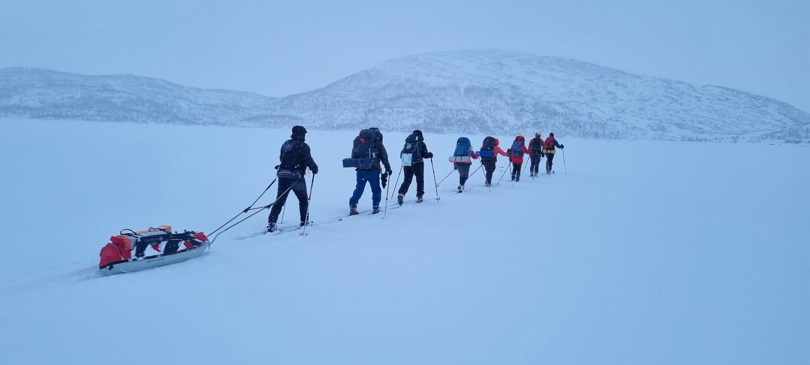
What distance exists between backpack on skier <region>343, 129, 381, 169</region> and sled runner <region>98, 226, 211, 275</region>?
10.3ft

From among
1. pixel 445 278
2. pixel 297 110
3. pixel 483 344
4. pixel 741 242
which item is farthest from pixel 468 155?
pixel 297 110

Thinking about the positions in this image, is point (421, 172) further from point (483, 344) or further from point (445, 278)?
point (483, 344)

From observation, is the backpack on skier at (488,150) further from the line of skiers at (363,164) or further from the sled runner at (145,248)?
the sled runner at (145,248)

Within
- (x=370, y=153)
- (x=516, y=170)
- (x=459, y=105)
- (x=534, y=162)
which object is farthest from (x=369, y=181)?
(x=459, y=105)

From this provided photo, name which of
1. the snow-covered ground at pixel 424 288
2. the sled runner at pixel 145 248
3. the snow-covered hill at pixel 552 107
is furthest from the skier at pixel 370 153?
the snow-covered hill at pixel 552 107

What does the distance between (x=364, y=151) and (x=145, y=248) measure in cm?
408

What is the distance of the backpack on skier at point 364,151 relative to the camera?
26.9 feet

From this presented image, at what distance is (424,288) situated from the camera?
472 cm

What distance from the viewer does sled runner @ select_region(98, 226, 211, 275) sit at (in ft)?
16.5

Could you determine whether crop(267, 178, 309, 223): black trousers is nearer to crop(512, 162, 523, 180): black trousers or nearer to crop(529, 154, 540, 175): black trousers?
crop(512, 162, 523, 180): black trousers

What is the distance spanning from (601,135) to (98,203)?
130 m

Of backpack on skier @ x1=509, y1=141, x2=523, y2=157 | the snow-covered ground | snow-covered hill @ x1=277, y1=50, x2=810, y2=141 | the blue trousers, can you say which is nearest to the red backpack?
backpack on skier @ x1=509, y1=141, x2=523, y2=157

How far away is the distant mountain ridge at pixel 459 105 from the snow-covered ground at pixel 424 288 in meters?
117

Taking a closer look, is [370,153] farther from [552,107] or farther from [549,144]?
→ [552,107]
